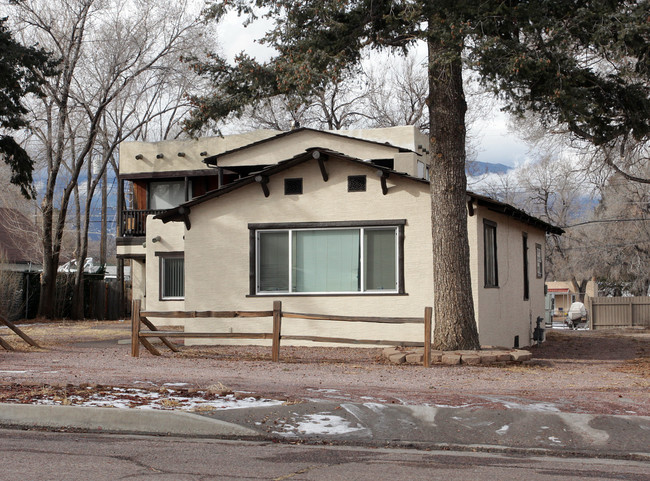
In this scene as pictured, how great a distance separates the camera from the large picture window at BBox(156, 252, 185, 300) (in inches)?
1186

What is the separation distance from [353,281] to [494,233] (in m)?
3.78

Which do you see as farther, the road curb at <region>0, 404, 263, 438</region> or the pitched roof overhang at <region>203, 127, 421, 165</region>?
the pitched roof overhang at <region>203, 127, 421, 165</region>

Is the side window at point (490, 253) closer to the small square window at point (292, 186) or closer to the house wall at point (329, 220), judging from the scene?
the house wall at point (329, 220)

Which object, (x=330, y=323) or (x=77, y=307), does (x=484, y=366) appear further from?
(x=77, y=307)

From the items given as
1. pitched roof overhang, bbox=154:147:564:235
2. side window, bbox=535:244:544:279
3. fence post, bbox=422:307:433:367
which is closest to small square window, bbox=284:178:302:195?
pitched roof overhang, bbox=154:147:564:235

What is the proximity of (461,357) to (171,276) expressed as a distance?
17.8 meters

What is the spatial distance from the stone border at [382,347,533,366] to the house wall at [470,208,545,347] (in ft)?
8.71

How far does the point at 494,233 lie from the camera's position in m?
19.6

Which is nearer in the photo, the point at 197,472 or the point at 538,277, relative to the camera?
the point at 197,472

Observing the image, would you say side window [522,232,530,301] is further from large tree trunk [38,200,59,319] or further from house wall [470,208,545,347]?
large tree trunk [38,200,59,319]

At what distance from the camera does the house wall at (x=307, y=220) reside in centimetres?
1819

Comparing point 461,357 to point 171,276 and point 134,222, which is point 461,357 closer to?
point 171,276

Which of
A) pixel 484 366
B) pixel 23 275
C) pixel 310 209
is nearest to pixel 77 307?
pixel 23 275

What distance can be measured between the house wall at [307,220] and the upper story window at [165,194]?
15.2 metres
